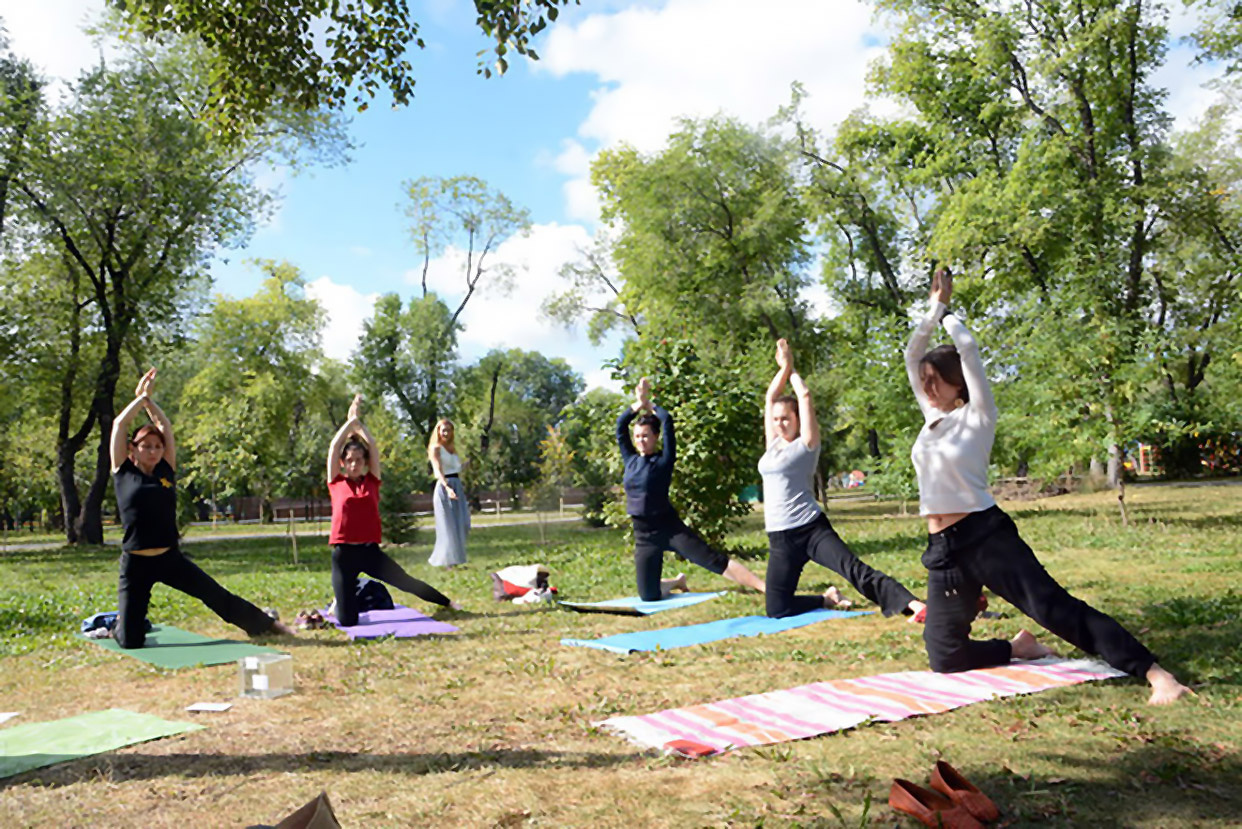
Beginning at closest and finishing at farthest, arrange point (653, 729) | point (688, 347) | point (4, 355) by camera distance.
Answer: point (653, 729) < point (688, 347) < point (4, 355)

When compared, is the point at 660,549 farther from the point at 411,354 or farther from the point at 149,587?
the point at 411,354

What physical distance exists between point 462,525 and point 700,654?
28.5 feet

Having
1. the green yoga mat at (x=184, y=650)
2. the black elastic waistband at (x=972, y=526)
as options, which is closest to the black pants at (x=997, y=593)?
the black elastic waistband at (x=972, y=526)

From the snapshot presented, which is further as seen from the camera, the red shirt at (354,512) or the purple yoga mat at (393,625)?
the red shirt at (354,512)

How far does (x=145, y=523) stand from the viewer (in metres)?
7.47

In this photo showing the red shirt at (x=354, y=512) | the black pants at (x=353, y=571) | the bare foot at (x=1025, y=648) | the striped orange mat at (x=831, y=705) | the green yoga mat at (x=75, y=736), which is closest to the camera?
the striped orange mat at (x=831, y=705)

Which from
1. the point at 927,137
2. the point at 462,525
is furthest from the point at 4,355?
the point at 927,137

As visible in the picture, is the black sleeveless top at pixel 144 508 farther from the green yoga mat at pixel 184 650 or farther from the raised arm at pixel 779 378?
the raised arm at pixel 779 378

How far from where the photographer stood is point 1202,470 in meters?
37.5

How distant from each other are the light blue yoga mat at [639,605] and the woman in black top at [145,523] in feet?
11.1

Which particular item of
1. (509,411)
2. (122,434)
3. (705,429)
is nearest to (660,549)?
(705,429)

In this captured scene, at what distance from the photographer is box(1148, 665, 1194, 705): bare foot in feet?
14.6

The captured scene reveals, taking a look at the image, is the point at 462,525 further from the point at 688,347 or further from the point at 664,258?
the point at 664,258

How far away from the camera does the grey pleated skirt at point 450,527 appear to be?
46.9ft
